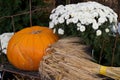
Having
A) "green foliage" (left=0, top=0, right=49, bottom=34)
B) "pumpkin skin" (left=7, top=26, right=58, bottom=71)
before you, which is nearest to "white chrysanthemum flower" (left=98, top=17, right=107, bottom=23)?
"pumpkin skin" (left=7, top=26, right=58, bottom=71)

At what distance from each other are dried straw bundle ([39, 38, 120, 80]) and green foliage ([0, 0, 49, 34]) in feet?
3.55

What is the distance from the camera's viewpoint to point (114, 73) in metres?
2.12

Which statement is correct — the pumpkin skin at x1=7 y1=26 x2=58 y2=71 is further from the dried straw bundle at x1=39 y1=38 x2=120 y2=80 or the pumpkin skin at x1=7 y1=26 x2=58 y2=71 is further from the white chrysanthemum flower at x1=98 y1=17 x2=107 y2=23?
the white chrysanthemum flower at x1=98 y1=17 x2=107 y2=23

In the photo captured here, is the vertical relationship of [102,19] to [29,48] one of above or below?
above

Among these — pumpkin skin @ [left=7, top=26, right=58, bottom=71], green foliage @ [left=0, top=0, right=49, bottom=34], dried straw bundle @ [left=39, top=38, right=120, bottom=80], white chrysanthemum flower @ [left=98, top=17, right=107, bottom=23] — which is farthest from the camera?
green foliage @ [left=0, top=0, right=49, bottom=34]

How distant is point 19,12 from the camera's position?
3.45 metres

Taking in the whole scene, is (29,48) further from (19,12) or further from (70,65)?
(19,12)

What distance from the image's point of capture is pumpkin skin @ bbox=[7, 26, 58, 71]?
2.65m

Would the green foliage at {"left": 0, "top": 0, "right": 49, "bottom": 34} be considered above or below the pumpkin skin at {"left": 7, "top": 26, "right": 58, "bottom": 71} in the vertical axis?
above

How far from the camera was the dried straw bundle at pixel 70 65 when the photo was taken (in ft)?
7.08

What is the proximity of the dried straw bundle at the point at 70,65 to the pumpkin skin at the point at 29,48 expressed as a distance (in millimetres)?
226

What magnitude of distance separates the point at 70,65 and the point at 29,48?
1.85 ft

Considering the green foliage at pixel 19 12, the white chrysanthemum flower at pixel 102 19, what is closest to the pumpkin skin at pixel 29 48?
the white chrysanthemum flower at pixel 102 19

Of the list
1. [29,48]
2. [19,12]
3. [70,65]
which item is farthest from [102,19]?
[19,12]
